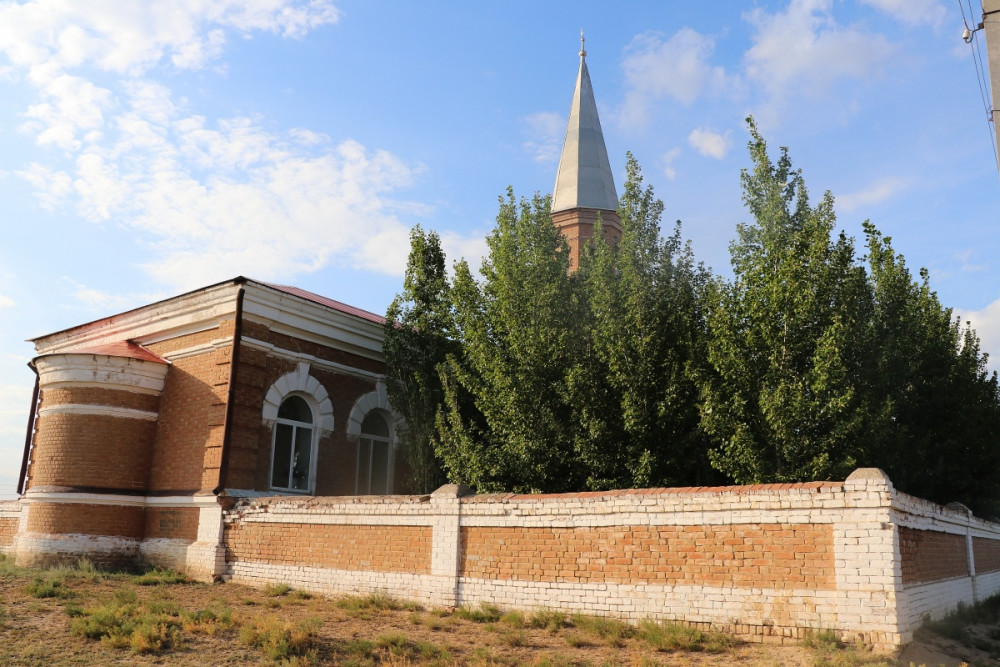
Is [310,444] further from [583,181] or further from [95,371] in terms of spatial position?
[583,181]

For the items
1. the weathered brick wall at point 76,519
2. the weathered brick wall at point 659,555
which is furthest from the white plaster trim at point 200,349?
the weathered brick wall at point 659,555

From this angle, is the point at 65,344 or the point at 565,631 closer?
the point at 565,631

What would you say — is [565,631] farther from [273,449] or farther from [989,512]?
[989,512]

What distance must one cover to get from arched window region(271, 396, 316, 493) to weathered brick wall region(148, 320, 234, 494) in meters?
1.33

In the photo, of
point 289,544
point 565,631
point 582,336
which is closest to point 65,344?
point 289,544

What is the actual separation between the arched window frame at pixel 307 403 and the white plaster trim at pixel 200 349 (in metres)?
1.33

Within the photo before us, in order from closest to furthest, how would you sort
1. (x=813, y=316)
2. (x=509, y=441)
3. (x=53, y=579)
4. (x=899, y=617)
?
(x=899, y=617) → (x=813, y=316) → (x=53, y=579) → (x=509, y=441)

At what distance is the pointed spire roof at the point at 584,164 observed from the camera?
93.9 ft

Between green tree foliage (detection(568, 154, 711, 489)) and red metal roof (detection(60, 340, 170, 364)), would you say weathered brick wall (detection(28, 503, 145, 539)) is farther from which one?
green tree foliage (detection(568, 154, 711, 489))

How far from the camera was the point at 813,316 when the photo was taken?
39.8 feet

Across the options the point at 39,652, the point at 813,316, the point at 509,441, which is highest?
the point at 813,316

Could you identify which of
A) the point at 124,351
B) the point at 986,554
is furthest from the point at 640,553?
the point at 124,351

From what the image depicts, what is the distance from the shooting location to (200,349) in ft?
53.4

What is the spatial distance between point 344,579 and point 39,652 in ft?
14.9
